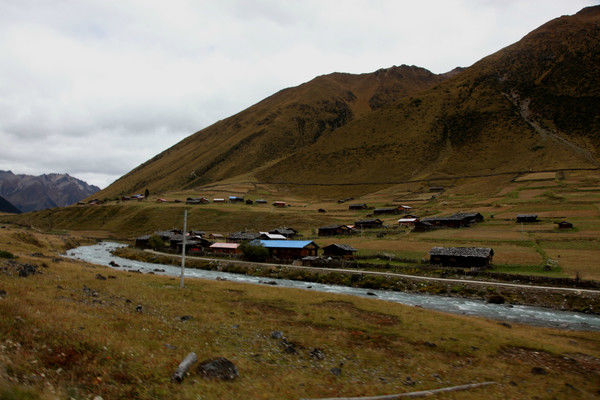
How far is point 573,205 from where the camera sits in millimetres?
96750

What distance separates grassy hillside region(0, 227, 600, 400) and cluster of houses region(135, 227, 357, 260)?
45812mm

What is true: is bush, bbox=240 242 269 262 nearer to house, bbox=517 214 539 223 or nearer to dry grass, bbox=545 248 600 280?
dry grass, bbox=545 248 600 280

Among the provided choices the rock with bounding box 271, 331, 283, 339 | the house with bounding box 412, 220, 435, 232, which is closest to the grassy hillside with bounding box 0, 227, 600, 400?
the rock with bounding box 271, 331, 283, 339

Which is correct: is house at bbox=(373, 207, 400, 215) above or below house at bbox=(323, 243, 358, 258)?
above

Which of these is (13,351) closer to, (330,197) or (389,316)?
(389,316)

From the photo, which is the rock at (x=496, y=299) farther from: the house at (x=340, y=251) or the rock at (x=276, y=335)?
the rock at (x=276, y=335)

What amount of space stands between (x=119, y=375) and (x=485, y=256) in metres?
60.3

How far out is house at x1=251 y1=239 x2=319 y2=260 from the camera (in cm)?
7771

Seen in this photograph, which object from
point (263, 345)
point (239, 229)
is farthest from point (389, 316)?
point (239, 229)

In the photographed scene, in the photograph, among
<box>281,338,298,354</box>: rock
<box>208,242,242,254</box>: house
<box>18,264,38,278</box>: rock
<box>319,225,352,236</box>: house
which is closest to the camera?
<box>281,338,298,354</box>: rock

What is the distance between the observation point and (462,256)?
61.9m

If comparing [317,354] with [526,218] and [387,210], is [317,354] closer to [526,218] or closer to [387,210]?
[526,218]

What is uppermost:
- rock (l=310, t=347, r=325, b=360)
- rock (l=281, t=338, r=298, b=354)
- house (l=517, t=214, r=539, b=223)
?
A: house (l=517, t=214, r=539, b=223)

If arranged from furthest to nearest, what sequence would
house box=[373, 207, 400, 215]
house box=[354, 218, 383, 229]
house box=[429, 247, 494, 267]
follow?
1. house box=[373, 207, 400, 215]
2. house box=[354, 218, 383, 229]
3. house box=[429, 247, 494, 267]
